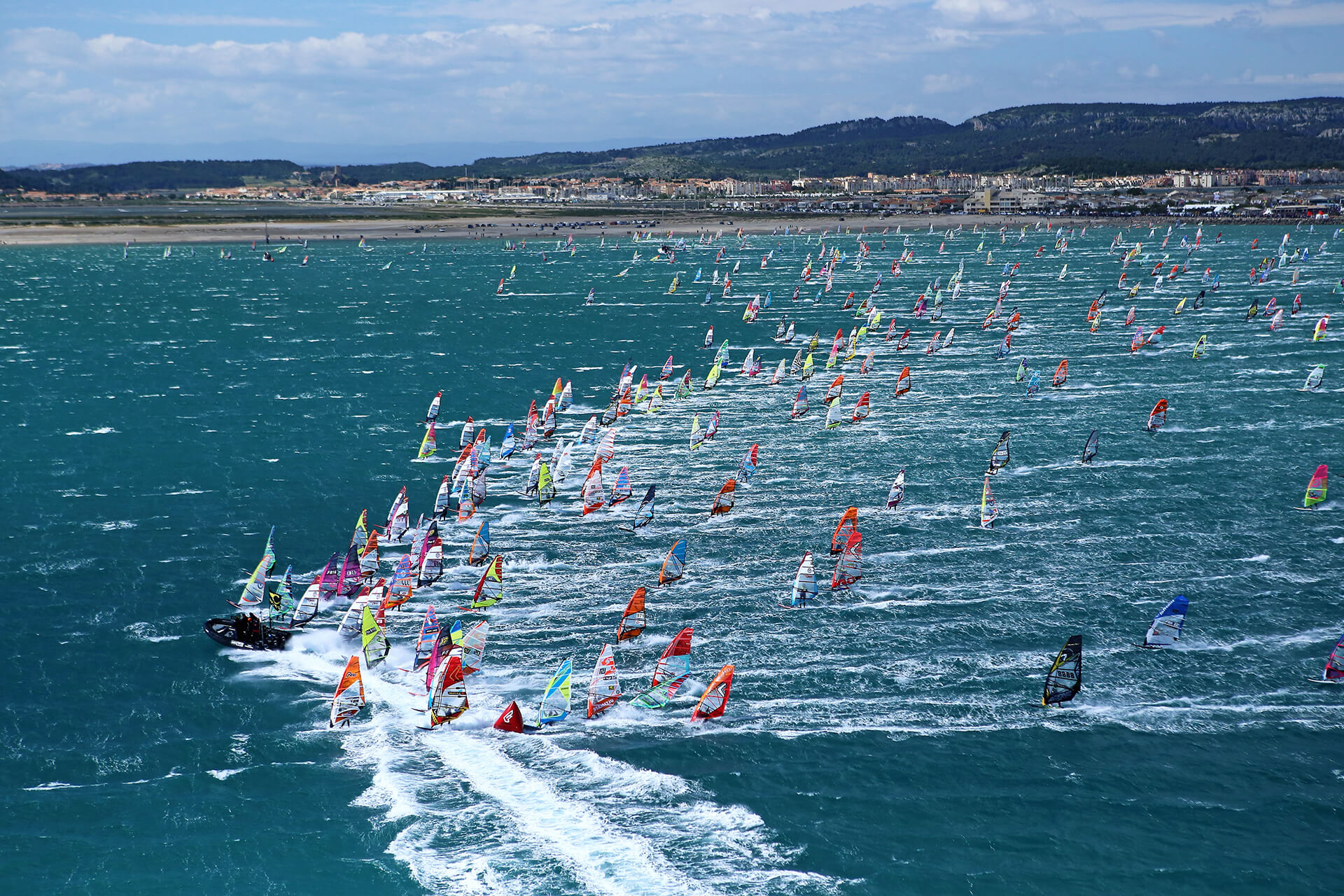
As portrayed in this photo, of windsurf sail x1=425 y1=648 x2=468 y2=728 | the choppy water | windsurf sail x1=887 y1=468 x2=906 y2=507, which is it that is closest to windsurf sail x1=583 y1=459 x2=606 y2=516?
the choppy water

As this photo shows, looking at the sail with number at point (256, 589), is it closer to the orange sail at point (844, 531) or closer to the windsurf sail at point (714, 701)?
the windsurf sail at point (714, 701)

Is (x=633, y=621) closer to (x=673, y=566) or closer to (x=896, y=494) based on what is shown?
(x=673, y=566)

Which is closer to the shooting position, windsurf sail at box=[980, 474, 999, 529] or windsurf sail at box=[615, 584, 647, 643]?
windsurf sail at box=[615, 584, 647, 643]

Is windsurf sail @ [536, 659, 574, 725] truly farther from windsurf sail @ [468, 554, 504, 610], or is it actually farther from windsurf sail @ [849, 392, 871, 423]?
windsurf sail @ [849, 392, 871, 423]

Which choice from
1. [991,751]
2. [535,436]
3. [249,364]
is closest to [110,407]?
[249,364]

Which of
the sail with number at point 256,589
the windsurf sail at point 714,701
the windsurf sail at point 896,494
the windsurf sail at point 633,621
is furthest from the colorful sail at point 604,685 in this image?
the windsurf sail at point 896,494

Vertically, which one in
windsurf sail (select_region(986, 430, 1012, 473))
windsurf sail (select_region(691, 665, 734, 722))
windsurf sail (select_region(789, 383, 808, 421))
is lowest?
windsurf sail (select_region(691, 665, 734, 722))

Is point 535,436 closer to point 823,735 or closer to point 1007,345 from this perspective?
point 823,735
